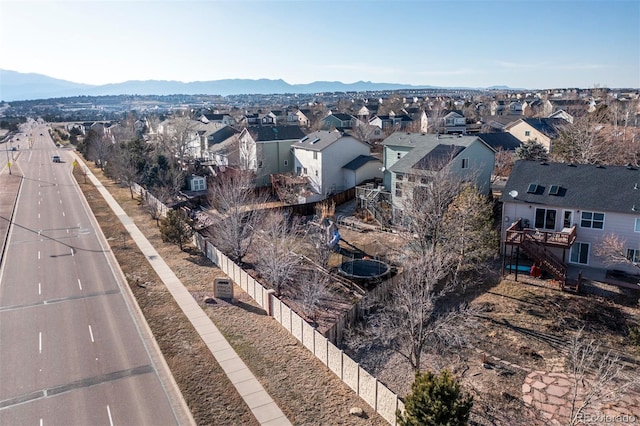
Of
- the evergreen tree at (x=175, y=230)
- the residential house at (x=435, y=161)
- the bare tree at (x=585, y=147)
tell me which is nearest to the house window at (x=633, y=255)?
the residential house at (x=435, y=161)

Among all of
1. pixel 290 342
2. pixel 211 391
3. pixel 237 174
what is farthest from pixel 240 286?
pixel 237 174

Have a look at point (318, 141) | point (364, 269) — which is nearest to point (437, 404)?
point (364, 269)

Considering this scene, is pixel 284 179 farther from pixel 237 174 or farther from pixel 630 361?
pixel 630 361

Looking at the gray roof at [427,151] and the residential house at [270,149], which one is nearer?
the gray roof at [427,151]

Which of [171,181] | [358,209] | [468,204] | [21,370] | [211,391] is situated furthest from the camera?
[171,181]

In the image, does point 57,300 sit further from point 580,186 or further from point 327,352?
point 580,186

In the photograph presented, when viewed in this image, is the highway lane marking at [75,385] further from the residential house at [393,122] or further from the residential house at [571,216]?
the residential house at [393,122]

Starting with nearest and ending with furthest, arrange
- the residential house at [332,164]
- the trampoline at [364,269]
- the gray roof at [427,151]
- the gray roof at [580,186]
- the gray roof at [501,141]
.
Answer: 1. the gray roof at [580,186]
2. the trampoline at [364,269]
3. the gray roof at [427,151]
4. the residential house at [332,164]
5. the gray roof at [501,141]
